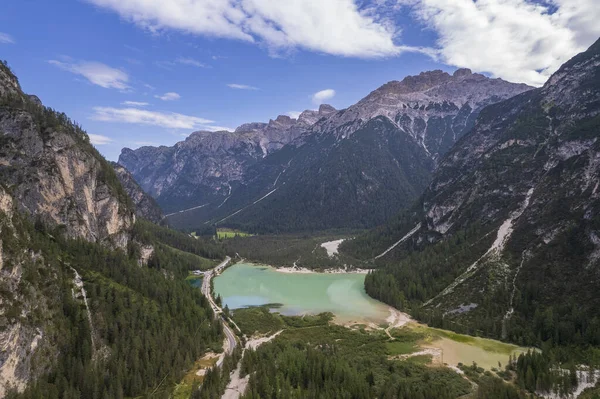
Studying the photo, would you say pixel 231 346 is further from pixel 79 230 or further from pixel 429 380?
pixel 79 230

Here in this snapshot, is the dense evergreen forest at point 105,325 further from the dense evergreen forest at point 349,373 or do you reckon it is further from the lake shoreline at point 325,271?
the lake shoreline at point 325,271

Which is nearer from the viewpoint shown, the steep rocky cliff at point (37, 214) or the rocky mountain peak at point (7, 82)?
the steep rocky cliff at point (37, 214)

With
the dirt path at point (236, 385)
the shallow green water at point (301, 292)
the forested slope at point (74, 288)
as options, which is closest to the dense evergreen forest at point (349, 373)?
the dirt path at point (236, 385)

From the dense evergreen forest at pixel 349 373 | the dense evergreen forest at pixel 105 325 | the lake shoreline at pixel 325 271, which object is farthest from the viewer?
the lake shoreline at pixel 325 271

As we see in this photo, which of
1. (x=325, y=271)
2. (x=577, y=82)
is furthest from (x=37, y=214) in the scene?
(x=577, y=82)

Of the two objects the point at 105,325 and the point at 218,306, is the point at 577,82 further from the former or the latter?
the point at 105,325

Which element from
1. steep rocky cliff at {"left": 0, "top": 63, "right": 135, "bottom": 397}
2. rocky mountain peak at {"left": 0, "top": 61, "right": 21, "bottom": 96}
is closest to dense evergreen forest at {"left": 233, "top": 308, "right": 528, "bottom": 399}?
steep rocky cliff at {"left": 0, "top": 63, "right": 135, "bottom": 397}

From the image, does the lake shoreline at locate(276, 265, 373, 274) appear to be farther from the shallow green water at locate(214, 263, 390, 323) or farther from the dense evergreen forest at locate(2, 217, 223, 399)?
the dense evergreen forest at locate(2, 217, 223, 399)
